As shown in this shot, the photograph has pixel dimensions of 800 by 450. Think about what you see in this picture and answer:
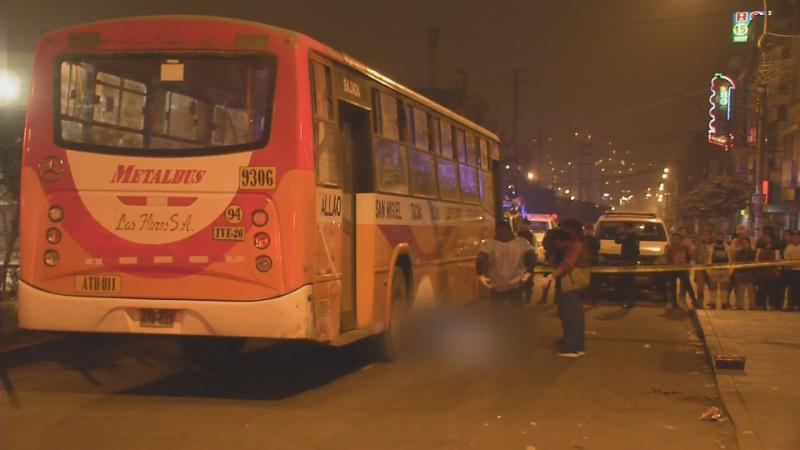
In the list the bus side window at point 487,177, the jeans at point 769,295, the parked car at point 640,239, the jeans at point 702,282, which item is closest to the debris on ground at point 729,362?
the bus side window at point 487,177

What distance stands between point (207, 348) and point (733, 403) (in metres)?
5.98

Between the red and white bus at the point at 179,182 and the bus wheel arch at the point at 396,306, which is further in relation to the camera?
the bus wheel arch at the point at 396,306

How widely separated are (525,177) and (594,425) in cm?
7279

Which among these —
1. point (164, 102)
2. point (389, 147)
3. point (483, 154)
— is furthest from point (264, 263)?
point (483, 154)

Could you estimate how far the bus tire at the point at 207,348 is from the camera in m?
11.0

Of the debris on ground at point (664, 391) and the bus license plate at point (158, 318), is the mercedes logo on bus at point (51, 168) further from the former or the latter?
the debris on ground at point (664, 391)

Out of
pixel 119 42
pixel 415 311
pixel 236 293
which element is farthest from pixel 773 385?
pixel 119 42

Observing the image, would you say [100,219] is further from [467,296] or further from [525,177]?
[525,177]

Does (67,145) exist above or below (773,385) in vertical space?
above

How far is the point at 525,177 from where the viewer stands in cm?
7981

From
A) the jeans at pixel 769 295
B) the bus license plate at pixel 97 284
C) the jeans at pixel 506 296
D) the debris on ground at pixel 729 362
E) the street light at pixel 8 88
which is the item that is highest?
the street light at pixel 8 88

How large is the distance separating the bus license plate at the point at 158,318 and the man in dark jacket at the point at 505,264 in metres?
5.14

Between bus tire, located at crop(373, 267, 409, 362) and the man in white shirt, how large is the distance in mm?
8888

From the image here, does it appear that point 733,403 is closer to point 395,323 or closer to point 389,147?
point 395,323
